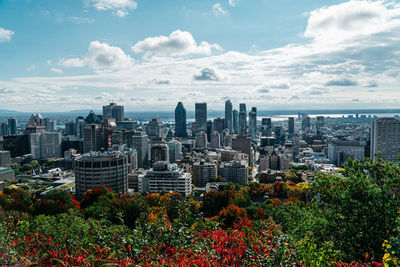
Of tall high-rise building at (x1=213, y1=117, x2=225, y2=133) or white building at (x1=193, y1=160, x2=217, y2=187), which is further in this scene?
tall high-rise building at (x1=213, y1=117, x2=225, y2=133)

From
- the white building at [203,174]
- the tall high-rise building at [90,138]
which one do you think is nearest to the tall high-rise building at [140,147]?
the tall high-rise building at [90,138]

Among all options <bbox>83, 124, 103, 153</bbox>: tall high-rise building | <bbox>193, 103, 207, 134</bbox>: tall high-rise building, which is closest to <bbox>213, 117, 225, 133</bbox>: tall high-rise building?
<bbox>193, 103, 207, 134</bbox>: tall high-rise building

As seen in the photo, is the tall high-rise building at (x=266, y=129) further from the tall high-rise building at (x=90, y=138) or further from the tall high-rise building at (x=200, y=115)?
the tall high-rise building at (x=90, y=138)

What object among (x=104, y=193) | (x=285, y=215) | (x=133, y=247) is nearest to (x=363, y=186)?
(x=133, y=247)

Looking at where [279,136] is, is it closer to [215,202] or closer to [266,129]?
[266,129]

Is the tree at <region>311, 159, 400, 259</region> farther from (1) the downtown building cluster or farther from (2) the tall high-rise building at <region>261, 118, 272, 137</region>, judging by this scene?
(2) the tall high-rise building at <region>261, 118, 272, 137</region>

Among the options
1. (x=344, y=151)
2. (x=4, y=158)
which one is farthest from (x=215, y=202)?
(x=4, y=158)

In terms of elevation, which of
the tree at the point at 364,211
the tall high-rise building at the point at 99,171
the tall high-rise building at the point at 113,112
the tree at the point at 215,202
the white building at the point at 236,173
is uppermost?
the tall high-rise building at the point at 113,112

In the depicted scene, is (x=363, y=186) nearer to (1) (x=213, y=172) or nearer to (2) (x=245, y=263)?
(2) (x=245, y=263)
